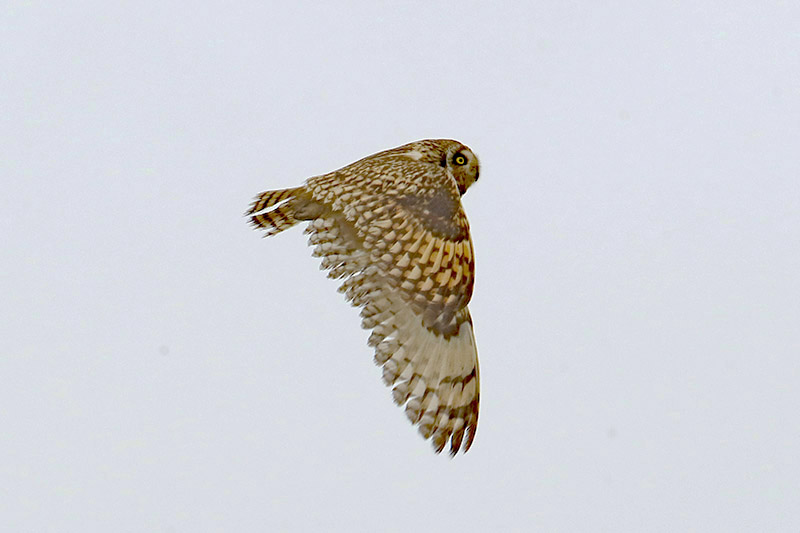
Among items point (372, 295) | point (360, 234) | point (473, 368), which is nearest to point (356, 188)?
point (360, 234)

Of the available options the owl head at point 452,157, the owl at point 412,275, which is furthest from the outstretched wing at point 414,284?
the owl head at point 452,157

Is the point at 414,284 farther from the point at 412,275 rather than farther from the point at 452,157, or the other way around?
the point at 452,157

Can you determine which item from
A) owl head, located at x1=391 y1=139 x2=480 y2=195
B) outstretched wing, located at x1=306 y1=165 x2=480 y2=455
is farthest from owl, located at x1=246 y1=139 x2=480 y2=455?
owl head, located at x1=391 y1=139 x2=480 y2=195

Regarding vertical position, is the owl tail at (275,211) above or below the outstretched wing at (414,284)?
Answer: above

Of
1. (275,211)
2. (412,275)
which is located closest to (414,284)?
(412,275)

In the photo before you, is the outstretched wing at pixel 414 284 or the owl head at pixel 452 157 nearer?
the outstretched wing at pixel 414 284

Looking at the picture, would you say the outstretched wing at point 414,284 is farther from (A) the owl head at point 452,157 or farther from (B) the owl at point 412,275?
(A) the owl head at point 452,157

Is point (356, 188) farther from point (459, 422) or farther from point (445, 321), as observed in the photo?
point (459, 422)
